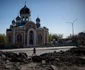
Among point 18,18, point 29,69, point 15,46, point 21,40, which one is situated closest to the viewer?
point 29,69

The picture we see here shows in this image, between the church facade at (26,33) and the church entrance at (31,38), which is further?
the church entrance at (31,38)

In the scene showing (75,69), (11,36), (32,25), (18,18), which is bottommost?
(75,69)

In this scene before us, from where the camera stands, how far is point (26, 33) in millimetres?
49125

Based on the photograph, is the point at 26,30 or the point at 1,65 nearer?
the point at 1,65

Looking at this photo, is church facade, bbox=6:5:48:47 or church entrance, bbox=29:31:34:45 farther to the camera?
church entrance, bbox=29:31:34:45

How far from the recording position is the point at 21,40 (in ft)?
159

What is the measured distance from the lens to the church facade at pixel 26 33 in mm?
48397

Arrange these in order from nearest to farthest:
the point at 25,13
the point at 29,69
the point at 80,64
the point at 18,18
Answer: the point at 29,69 → the point at 80,64 → the point at 25,13 → the point at 18,18

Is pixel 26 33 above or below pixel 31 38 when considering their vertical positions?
above

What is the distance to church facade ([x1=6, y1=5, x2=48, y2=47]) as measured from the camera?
48397 millimetres

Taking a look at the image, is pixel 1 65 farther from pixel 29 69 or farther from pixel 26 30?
pixel 26 30

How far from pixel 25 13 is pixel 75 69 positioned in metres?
44.4

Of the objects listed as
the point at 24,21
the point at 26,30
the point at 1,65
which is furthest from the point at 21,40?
the point at 1,65

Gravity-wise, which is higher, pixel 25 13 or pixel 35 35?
pixel 25 13
